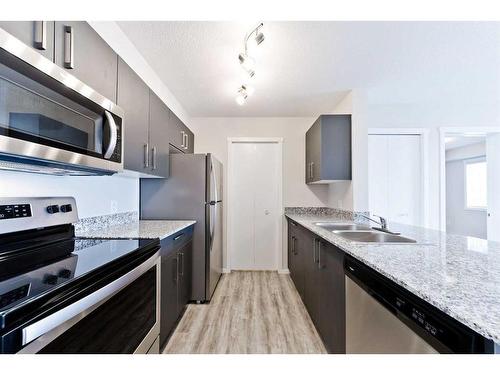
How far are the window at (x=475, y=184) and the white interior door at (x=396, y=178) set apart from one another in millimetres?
3277

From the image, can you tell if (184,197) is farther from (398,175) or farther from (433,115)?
(433,115)

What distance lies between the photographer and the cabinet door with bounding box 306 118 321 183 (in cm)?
286

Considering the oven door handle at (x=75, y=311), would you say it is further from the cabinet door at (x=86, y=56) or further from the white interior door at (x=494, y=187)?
the white interior door at (x=494, y=187)

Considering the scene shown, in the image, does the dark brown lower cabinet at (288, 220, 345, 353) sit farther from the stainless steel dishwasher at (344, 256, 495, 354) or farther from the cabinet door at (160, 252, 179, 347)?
the cabinet door at (160, 252, 179, 347)

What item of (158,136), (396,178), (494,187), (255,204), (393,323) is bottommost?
(393,323)

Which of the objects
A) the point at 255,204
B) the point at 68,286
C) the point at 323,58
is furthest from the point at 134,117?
the point at 255,204

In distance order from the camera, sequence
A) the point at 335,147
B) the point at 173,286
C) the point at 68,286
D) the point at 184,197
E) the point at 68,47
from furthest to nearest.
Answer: the point at 335,147, the point at 184,197, the point at 173,286, the point at 68,47, the point at 68,286

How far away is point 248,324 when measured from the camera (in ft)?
7.05

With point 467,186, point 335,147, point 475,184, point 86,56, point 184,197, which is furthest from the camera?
point 467,186

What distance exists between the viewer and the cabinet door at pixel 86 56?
1.08m

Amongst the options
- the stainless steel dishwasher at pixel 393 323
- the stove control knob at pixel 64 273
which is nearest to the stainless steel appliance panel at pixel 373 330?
the stainless steel dishwasher at pixel 393 323

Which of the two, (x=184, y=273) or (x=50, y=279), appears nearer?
(x=50, y=279)

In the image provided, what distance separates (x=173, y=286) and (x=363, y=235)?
1.68m
